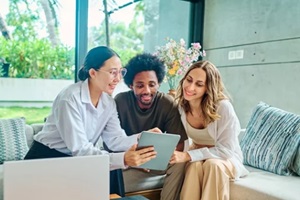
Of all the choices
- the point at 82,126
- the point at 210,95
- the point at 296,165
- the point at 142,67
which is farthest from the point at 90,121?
the point at 296,165

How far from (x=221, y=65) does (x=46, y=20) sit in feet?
6.40

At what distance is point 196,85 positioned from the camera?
6.78ft

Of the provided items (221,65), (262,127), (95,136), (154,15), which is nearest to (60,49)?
(154,15)

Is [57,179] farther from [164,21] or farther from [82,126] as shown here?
[164,21]

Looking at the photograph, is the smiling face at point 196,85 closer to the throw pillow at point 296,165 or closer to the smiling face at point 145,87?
the smiling face at point 145,87

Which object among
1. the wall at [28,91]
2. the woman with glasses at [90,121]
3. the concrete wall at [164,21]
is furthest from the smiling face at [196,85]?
the concrete wall at [164,21]

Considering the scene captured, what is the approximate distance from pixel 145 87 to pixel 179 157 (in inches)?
19.8

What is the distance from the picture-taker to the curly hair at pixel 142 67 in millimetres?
2115

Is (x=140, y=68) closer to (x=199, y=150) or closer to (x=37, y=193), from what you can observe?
(x=199, y=150)

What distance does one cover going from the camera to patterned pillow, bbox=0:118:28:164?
7.50 feet

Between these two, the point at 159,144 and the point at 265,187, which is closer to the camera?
the point at 159,144

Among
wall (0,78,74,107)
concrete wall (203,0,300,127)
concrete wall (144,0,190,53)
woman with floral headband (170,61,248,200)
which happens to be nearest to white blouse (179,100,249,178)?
woman with floral headband (170,61,248,200)

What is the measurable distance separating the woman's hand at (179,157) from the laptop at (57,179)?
0.68 metres

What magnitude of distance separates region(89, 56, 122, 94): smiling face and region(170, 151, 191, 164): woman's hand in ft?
1.80
